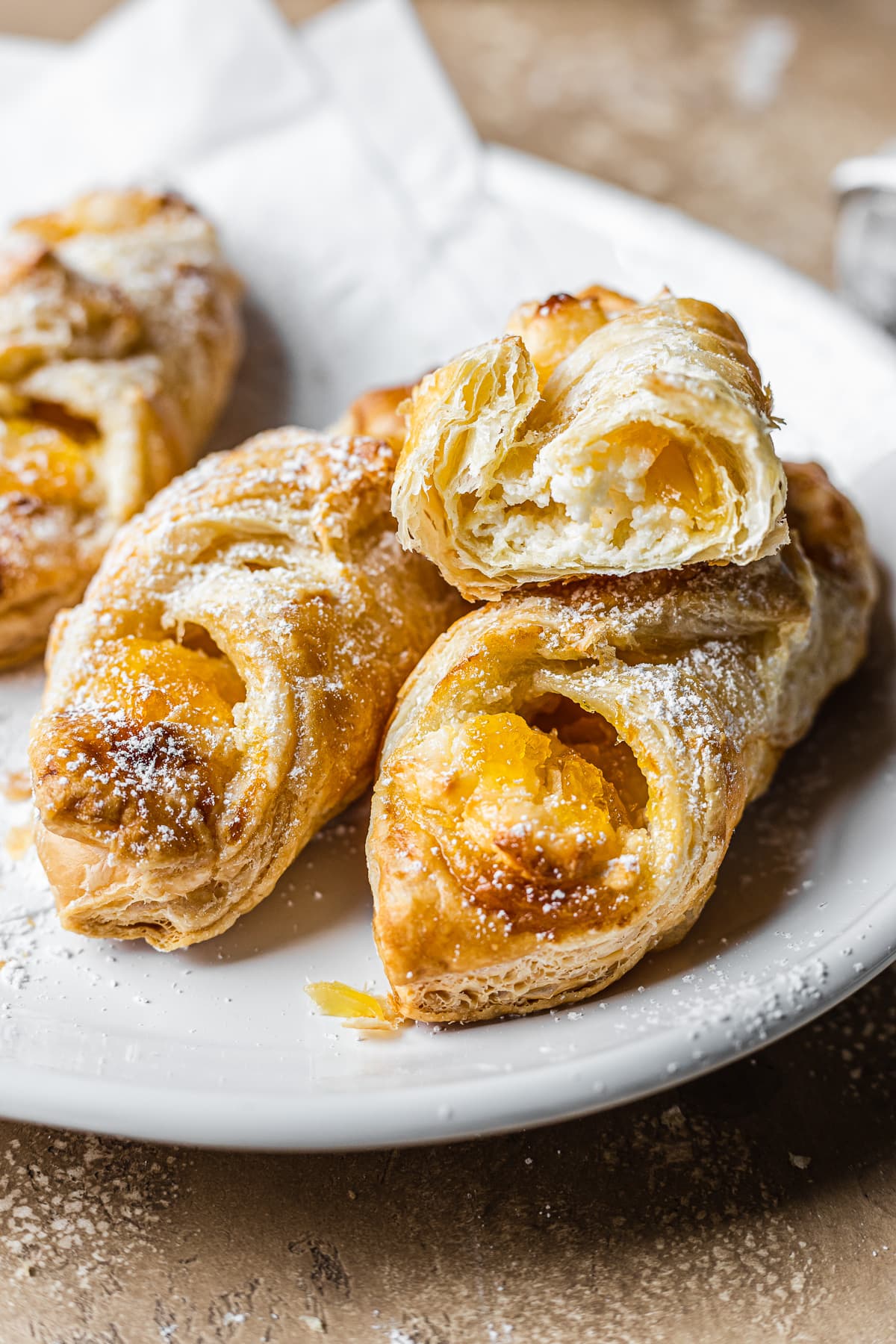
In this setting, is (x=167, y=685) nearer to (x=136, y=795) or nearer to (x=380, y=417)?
(x=136, y=795)

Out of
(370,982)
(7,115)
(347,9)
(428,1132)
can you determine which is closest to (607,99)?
(347,9)

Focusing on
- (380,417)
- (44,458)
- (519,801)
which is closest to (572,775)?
(519,801)

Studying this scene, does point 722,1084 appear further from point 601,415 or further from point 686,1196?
point 601,415

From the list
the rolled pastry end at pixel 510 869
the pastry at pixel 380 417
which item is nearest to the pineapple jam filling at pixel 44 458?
the pastry at pixel 380 417

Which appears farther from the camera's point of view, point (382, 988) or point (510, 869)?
point (382, 988)

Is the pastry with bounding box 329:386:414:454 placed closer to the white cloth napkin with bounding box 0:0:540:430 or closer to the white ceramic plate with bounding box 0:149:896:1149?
the white ceramic plate with bounding box 0:149:896:1149

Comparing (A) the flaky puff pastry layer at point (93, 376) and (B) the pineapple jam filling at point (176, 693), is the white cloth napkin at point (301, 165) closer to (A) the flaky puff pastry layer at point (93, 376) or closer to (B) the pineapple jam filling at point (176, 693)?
(A) the flaky puff pastry layer at point (93, 376)
